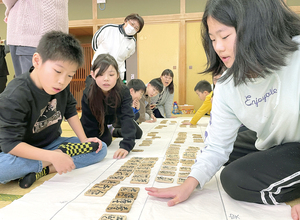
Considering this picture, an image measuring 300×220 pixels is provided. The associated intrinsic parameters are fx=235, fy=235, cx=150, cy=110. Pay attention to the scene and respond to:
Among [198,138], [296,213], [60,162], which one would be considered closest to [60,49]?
[60,162]

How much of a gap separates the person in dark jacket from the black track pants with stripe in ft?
2.53

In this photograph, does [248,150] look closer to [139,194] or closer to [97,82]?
[139,194]

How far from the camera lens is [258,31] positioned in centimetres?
67

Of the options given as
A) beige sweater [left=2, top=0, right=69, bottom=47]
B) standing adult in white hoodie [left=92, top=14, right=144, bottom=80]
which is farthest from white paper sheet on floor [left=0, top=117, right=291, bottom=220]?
standing adult in white hoodie [left=92, top=14, right=144, bottom=80]

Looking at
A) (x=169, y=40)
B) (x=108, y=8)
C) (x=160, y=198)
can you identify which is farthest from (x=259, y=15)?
(x=108, y=8)

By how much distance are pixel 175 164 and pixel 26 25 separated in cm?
119

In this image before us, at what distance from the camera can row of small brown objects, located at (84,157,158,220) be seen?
2.70ft

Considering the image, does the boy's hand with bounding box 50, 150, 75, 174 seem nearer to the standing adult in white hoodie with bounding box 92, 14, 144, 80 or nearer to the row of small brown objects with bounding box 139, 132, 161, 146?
the row of small brown objects with bounding box 139, 132, 161, 146

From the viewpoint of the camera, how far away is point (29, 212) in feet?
2.64

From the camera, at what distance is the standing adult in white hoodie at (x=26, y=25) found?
1.39 metres

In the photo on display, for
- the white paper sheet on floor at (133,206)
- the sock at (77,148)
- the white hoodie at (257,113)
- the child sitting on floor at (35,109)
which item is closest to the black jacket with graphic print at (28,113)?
the child sitting on floor at (35,109)

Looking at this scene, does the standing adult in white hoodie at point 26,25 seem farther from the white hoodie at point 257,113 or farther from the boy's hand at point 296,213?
the boy's hand at point 296,213

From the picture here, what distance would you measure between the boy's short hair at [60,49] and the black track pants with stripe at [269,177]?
2.79 ft

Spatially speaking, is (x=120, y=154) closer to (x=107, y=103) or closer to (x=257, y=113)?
(x=107, y=103)
